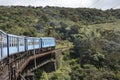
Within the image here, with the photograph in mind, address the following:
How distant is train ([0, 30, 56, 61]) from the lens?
2652 cm

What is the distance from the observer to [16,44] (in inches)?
1357

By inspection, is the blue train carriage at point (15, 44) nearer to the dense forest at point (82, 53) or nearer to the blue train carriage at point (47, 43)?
the blue train carriage at point (47, 43)

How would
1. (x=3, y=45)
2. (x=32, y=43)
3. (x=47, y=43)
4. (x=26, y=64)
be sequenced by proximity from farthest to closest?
(x=47, y=43), (x=32, y=43), (x=26, y=64), (x=3, y=45)

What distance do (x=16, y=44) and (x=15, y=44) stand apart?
0.66 meters

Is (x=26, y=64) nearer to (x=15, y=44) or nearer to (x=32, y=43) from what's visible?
(x=32, y=43)

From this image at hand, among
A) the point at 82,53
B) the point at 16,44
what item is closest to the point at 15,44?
the point at 16,44

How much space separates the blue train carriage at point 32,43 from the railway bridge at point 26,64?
2.23 feet

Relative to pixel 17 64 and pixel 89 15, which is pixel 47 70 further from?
pixel 89 15

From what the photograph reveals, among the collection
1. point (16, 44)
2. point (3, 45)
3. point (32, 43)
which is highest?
point (3, 45)

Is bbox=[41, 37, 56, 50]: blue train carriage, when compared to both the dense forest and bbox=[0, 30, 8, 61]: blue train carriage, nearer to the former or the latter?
the dense forest

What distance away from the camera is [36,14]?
135125mm

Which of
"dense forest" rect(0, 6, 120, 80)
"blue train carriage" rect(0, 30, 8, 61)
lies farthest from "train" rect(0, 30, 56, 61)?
"dense forest" rect(0, 6, 120, 80)

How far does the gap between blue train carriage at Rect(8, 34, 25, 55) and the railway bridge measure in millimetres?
626

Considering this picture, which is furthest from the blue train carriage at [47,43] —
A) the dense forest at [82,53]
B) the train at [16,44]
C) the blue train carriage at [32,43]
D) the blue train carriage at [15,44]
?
the blue train carriage at [15,44]
